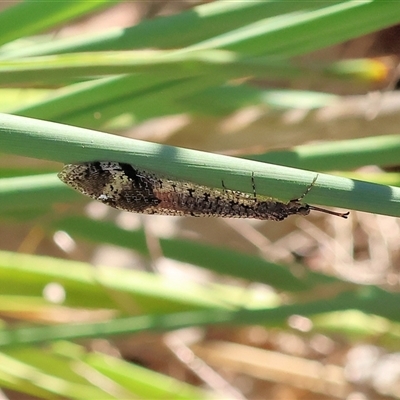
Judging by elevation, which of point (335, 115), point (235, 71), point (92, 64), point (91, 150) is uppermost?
point (335, 115)

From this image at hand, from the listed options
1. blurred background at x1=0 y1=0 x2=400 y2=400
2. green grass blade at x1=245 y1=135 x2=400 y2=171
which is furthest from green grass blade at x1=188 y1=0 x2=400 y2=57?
green grass blade at x1=245 y1=135 x2=400 y2=171

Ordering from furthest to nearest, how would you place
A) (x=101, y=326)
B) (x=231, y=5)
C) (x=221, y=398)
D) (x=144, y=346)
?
(x=144, y=346) → (x=221, y=398) → (x=101, y=326) → (x=231, y=5)

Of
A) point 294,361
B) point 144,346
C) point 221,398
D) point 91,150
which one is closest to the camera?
point 91,150

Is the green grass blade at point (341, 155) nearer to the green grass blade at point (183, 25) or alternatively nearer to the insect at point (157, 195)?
the insect at point (157, 195)

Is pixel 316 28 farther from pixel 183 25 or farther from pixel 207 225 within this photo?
pixel 207 225

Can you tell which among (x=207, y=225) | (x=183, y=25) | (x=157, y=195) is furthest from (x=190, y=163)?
(x=207, y=225)

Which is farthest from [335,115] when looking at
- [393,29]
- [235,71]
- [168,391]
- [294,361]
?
[393,29]

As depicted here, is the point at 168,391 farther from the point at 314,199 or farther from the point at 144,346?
the point at 314,199

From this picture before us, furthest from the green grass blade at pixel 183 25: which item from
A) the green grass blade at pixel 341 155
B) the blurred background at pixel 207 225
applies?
the green grass blade at pixel 341 155
